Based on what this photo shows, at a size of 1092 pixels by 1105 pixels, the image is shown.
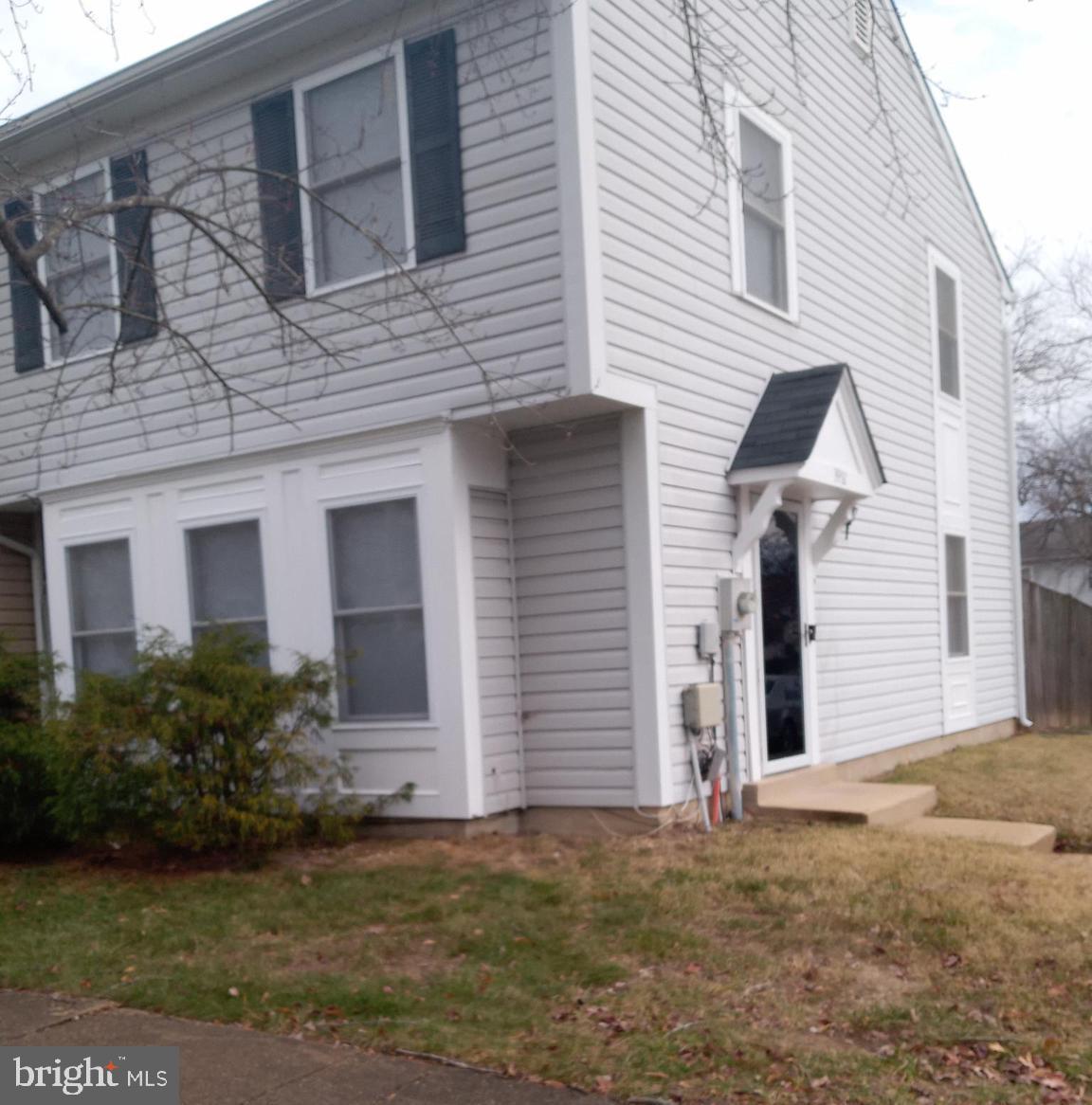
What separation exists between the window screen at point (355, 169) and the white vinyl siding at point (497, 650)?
1853 mm

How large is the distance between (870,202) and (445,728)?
22.5 ft

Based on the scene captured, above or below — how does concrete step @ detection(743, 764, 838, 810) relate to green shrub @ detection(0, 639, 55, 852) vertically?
below

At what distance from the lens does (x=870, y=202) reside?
39.0ft


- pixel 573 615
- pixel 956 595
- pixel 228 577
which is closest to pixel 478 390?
pixel 573 615

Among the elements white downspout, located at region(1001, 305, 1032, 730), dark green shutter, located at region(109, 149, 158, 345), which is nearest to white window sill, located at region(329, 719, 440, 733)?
dark green shutter, located at region(109, 149, 158, 345)

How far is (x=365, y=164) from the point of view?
8.66 m

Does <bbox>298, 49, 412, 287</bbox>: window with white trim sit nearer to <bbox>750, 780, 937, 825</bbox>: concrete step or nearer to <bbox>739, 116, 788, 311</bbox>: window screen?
<bbox>739, 116, 788, 311</bbox>: window screen

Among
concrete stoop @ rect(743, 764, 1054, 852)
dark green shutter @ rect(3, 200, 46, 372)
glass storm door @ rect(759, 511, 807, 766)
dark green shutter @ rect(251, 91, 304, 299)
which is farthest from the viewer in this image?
dark green shutter @ rect(3, 200, 46, 372)

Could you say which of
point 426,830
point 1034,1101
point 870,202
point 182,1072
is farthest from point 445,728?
point 870,202

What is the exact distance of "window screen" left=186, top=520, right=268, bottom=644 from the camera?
9227 millimetres

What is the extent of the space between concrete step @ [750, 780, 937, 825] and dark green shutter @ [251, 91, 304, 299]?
15.8ft

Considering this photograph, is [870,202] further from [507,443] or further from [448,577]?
[448,577]

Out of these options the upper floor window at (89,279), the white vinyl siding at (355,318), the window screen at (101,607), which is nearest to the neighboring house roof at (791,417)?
the white vinyl siding at (355,318)

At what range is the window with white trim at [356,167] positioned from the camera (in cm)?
848
